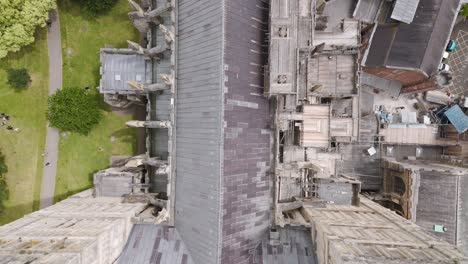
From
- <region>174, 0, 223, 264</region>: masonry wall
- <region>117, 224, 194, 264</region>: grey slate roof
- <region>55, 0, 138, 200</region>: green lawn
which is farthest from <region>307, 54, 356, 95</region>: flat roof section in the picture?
<region>55, 0, 138, 200</region>: green lawn

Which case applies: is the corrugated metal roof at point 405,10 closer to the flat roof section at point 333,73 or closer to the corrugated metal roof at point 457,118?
the flat roof section at point 333,73

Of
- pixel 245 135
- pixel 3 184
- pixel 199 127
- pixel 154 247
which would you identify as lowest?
pixel 154 247

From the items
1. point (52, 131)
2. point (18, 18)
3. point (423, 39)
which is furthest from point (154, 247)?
point (423, 39)

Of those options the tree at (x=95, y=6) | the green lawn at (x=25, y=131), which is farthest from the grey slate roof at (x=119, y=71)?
the green lawn at (x=25, y=131)

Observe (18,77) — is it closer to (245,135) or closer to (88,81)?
(88,81)

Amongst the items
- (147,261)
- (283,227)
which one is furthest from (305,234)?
(147,261)

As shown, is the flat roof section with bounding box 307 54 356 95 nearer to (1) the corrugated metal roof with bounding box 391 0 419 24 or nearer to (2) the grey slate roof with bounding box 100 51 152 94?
(1) the corrugated metal roof with bounding box 391 0 419 24
